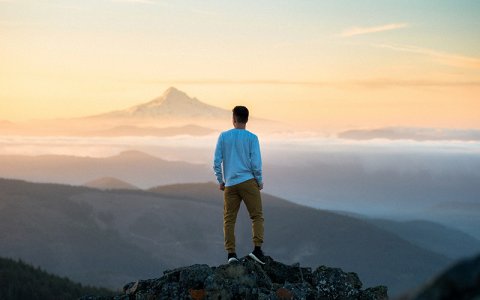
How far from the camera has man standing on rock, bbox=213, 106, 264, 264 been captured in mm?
15453

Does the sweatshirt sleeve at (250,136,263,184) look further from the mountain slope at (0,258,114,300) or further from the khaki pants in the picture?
the mountain slope at (0,258,114,300)

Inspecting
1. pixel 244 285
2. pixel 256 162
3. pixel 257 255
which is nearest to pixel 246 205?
pixel 256 162

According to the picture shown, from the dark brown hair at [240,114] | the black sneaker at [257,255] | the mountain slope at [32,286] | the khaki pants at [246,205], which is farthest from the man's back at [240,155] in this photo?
the mountain slope at [32,286]

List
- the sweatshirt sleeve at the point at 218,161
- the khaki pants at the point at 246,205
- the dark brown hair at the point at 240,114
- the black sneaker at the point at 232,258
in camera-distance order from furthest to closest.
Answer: the sweatshirt sleeve at the point at 218,161, the khaki pants at the point at 246,205, the dark brown hair at the point at 240,114, the black sneaker at the point at 232,258

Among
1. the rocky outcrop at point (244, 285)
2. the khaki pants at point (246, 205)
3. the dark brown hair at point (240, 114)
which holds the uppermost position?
the dark brown hair at point (240, 114)

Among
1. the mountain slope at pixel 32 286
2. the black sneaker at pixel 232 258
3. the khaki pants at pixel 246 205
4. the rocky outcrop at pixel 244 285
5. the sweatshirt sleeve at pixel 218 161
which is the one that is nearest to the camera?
the rocky outcrop at pixel 244 285

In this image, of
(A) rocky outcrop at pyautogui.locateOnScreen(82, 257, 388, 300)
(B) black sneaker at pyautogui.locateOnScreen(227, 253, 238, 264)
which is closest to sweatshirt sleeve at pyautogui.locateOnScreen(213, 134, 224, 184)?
(B) black sneaker at pyautogui.locateOnScreen(227, 253, 238, 264)

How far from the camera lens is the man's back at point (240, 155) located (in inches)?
610

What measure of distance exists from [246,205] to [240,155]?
1.07 metres

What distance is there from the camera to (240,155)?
50.9 ft

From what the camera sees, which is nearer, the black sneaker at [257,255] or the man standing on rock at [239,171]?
the man standing on rock at [239,171]

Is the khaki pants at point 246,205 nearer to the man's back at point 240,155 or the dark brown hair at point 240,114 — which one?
the man's back at point 240,155

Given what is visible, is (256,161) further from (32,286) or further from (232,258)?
A: (32,286)

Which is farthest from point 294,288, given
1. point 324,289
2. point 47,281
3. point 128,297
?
point 47,281
